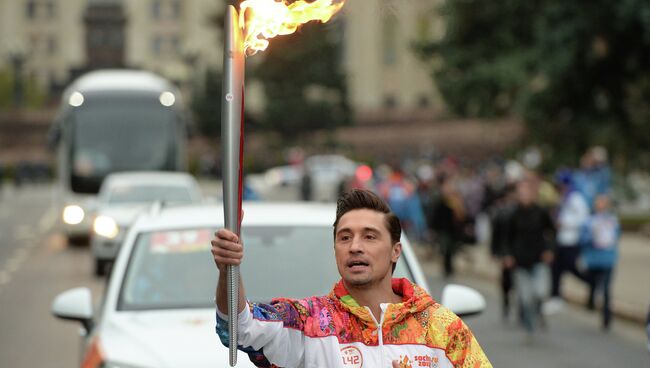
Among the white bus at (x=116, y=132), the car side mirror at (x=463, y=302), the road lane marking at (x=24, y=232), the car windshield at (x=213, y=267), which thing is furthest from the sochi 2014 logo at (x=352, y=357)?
the road lane marking at (x=24, y=232)

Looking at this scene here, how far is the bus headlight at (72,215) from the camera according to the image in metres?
27.1

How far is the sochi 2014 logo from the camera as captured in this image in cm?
387

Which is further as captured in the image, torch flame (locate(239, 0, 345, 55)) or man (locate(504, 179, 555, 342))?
man (locate(504, 179, 555, 342))

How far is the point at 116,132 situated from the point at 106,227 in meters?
8.63

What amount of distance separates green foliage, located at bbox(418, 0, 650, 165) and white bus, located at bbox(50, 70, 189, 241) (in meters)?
6.07

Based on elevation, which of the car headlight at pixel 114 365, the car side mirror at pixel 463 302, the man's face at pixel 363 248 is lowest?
the car headlight at pixel 114 365

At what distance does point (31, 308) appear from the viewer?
16812 mm

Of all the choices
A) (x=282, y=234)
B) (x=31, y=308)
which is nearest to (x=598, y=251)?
(x=31, y=308)

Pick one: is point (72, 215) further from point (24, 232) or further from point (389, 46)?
point (389, 46)

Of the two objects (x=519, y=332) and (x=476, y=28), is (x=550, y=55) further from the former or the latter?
(x=476, y=28)

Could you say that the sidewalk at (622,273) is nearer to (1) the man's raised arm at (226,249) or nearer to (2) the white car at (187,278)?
(2) the white car at (187,278)

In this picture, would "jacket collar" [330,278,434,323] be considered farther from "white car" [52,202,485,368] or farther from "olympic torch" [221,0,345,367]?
"white car" [52,202,485,368]

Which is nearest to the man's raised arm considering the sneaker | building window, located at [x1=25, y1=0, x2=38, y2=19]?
the sneaker

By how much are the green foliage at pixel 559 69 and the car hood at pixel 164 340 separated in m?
13.1
